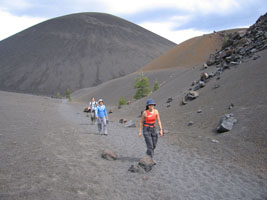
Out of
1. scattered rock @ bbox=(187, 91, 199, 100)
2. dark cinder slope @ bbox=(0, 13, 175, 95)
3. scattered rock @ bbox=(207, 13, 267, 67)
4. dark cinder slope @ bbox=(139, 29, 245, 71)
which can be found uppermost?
dark cinder slope @ bbox=(0, 13, 175, 95)

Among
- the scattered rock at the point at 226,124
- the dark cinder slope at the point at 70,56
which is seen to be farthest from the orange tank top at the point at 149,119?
the dark cinder slope at the point at 70,56

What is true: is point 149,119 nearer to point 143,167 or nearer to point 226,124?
point 143,167

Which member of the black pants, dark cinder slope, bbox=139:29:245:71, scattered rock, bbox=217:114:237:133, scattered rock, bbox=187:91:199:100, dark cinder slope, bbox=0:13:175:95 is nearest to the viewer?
the black pants

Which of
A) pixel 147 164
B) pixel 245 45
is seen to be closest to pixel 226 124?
pixel 147 164

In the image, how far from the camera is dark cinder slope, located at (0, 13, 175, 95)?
125938 millimetres

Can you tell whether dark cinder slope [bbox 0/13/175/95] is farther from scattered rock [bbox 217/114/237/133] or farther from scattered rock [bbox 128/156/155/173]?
scattered rock [bbox 128/156/155/173]

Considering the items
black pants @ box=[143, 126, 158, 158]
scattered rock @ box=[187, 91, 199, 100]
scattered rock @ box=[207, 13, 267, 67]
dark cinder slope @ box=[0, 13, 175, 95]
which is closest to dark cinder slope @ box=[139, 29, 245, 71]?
scattered rock @ box=[207, 13, 267, 67]

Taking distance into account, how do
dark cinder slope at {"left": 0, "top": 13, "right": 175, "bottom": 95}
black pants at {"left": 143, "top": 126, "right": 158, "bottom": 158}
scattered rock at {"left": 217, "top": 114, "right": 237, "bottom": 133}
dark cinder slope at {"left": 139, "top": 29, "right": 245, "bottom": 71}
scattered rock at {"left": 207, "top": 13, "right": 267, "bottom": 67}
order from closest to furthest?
black pants at {"left": 143, "top": 126, "right": 158, "bottom": 158} → scattered rock at {"left": 217, "top": 114, "right": 237, "bottom": 133} → scattered rock at {"left": 207, "top": 13, "right": 267, "bottom": 67} → dark cinder slope at {"left": 139, "top": 29, "right": 245, "bottom": 71} → dark cinder slope at {"left": 0, "top": 13, "right": 175, "bottom": 95}

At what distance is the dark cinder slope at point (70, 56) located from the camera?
4958 inches

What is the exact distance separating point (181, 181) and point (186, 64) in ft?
184

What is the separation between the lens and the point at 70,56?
154500mm

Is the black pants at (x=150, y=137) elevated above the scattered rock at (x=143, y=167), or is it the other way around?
the black pants at (x=150, y=137)

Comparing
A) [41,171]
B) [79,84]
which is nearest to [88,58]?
[79,84]

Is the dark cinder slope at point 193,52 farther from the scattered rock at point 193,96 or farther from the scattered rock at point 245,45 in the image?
the scattered rock at point 193,96
